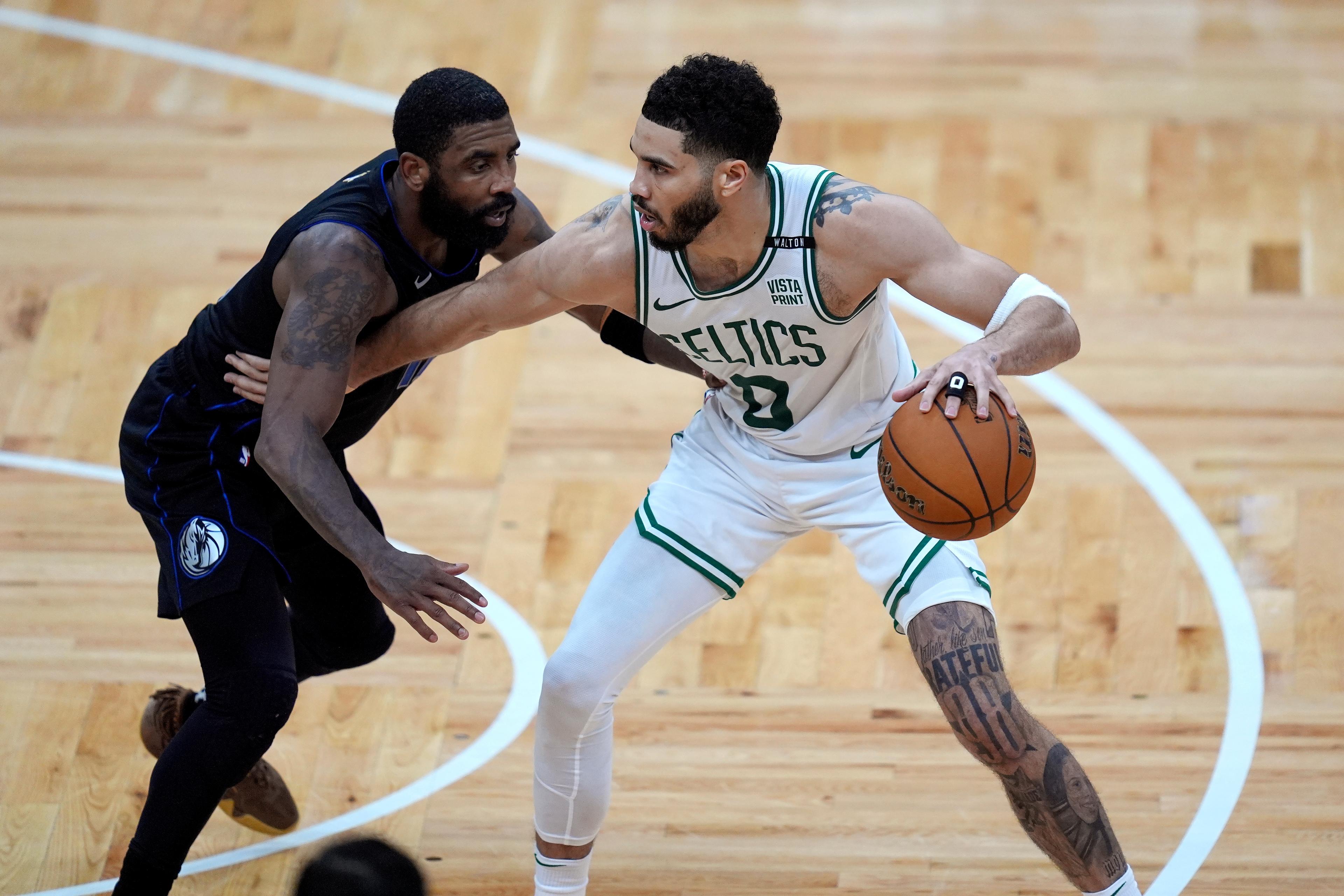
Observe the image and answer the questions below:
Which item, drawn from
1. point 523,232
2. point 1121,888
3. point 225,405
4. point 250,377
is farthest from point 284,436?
point 1121,888

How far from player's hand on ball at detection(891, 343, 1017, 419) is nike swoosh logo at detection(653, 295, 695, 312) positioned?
693 mm

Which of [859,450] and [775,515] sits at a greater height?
[859,450]

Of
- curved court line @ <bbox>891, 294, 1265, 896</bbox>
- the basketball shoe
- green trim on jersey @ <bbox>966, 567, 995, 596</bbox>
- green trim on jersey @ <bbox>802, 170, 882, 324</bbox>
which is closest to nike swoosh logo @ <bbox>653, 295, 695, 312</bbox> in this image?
green trim on jersey @ <bbox>802, 170, 882, 324</bbox>

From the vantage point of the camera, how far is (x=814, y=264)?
387 centimetres

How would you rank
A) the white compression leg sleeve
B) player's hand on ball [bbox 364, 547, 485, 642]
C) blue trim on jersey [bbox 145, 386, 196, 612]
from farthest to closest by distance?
1. blue trim on jersey [bbox 145, 386, 196, 612]
2. the white compression leg sleeve
3. player's hand on ball [bbox 364, 547, 485, 642]

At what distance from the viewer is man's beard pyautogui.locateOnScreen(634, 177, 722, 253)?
3.78 meters

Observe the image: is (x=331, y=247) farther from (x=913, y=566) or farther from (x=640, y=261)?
(x=913, y=566)

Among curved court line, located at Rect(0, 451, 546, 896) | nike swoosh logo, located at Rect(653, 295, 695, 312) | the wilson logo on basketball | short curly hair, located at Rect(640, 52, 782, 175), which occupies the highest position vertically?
short curly hair, located at Rect(640, 52, 782, 175)

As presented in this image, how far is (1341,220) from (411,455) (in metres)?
4.33

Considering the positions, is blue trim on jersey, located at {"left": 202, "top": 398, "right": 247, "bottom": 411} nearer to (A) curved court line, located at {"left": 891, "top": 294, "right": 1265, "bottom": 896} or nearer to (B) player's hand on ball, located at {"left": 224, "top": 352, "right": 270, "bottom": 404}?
(B) player's hand on ball, located at {"left": 224, "top": 352, "right": 270, "bottom": 404}

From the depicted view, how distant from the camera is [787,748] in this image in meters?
5.08

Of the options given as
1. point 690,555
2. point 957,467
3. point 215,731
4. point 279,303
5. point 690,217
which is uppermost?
point 690,217

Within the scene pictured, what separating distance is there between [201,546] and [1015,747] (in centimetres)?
211

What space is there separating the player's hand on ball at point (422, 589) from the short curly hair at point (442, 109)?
41.9 inches
